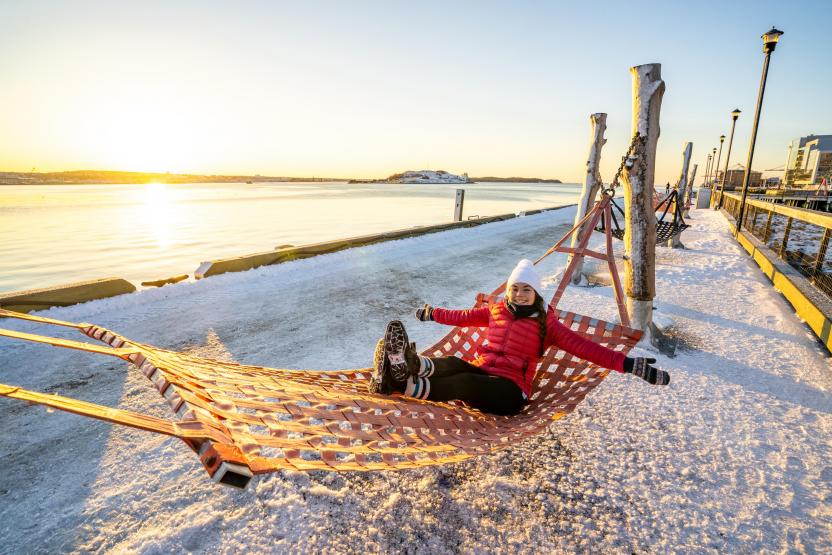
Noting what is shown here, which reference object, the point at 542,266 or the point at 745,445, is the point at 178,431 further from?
the point at 542,266

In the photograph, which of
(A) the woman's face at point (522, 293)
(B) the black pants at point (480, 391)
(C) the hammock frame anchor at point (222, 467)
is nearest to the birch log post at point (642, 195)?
(A) the woman's face at point (522, 293)

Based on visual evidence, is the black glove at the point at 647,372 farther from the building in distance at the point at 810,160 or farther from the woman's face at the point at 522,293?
the building in distance at the point at 810,160

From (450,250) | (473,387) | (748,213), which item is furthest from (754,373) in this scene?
(748,213)

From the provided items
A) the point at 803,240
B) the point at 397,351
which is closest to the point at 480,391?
the point at 397,351

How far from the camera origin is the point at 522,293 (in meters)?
3.02

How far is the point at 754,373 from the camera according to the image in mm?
3773

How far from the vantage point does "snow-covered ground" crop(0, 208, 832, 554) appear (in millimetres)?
2002

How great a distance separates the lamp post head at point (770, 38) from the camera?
36.1 ft

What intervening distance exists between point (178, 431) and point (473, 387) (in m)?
1.80

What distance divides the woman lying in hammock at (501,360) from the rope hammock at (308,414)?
105 mm

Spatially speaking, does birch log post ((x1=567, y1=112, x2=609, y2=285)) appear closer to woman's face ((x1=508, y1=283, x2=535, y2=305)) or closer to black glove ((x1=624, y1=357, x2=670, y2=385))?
woman's face ((x1=508, y1=283, x2=535, y2=305))

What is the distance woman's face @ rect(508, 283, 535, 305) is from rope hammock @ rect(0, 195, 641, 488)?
573 mm

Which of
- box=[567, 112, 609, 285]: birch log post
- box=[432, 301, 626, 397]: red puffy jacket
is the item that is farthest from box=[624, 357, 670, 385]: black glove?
box=[567, 112, 609, 285]: birch log post

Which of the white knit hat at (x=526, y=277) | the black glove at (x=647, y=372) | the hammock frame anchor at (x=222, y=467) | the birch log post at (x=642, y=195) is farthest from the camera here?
the birch log post at (x=642, y=195)
